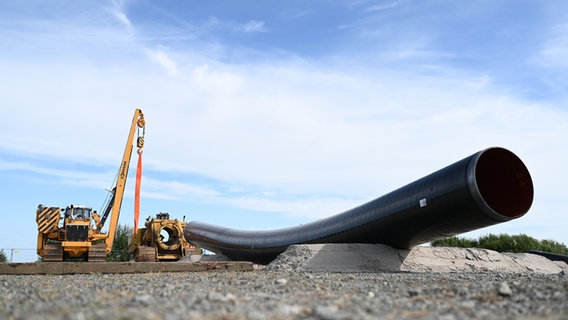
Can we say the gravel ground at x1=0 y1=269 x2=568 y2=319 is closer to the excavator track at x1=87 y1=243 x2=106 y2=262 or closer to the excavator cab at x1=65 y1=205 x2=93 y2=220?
the excavator track at x1=87 y1=243 x2=106 y2=262

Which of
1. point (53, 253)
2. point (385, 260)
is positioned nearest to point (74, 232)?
point (53, 253)

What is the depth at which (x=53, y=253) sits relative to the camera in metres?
17.7

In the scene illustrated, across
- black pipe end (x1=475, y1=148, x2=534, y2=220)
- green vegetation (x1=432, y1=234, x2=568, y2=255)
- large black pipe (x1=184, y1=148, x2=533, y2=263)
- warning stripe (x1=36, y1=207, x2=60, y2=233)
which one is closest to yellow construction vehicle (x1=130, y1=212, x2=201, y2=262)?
warning stripe (x1=36, y1=207, x2=60, y2=233)

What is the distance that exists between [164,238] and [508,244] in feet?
47.2

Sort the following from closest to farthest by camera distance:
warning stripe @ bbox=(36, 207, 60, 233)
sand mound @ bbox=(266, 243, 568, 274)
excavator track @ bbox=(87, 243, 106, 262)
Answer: sand mound @ bbox=(266, 243, 568, 274) → excavator track @ bbox=(87, 243, 106, 262) → warning stripe @ bbox=(36, 207, 60, 233)

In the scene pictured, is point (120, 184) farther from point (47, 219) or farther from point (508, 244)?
point (508, 244)

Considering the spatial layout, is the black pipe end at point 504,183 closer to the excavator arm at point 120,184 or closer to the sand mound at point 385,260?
the sand mound at point 385,260

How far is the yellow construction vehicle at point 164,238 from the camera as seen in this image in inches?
830

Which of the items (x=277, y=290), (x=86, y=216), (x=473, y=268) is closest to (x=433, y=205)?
(x=473, y=268)

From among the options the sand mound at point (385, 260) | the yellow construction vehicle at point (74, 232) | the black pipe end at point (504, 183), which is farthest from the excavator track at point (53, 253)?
the black pipe end at point (504, 183)

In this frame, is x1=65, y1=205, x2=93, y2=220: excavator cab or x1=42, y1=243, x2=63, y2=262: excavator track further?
x1=65, y1=205, x2=93, y2=220: excavator cab

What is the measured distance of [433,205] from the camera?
12.0m

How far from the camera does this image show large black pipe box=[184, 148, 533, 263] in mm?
11344

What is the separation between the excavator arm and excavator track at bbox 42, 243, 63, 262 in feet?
7.82
